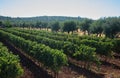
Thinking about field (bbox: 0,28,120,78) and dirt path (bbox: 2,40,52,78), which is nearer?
field (bbox: 0,28,120,78)

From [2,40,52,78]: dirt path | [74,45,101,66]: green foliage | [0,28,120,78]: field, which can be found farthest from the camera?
[74,45,101,66]: green foliage

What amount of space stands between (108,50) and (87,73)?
10.4m

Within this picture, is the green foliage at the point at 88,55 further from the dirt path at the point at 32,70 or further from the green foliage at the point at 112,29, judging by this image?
the green foliage at the point at 112,29

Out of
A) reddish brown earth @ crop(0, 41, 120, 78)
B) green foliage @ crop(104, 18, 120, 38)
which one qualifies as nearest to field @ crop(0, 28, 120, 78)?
reddish brown earth @ crop(0, 41, 120, 78)

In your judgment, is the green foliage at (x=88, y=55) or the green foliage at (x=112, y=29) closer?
the green foliage at (x=88, y=55)

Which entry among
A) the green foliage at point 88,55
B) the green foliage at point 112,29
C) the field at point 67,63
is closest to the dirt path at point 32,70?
the field at point 67,63

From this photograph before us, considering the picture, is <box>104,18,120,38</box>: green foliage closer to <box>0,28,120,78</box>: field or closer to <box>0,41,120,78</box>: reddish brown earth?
<box>0,28,120,78</box>: field

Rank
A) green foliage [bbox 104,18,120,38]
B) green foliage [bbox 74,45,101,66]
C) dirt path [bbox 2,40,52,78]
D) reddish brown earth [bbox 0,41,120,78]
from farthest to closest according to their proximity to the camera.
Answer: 1. green foliage [bbox 104,18,120,38]
2. green foliage [bbox 74,45,101,66]
3. reddish brown earth [bbox 0,41,120,78]
4. dirt path [bbox 2,40,52,78]

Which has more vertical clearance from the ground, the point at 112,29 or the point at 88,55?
the point at 112,29

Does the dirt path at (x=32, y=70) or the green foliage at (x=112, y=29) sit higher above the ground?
the green foliage at (x=112, y=29)

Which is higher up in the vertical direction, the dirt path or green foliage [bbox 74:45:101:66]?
green foliage [bbox 74:45:101:66]

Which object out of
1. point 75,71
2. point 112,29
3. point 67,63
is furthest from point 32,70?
point 112,29

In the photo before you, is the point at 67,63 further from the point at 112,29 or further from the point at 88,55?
the point at 112,29

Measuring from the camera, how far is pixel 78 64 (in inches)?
1580
